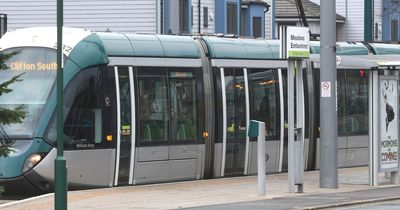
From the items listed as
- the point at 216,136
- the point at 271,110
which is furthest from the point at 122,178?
the point at 271,110

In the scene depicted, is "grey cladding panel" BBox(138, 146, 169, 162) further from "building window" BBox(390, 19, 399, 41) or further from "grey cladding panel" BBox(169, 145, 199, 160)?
"building window" BBox(390, 19, 399, 41)

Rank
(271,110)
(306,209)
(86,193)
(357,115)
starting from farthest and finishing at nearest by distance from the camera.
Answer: (357,115) → (271,110) → (86,193) → (306,209)

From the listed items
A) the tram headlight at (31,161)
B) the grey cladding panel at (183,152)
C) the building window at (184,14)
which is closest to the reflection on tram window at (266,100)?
the grey cladding panel at (183,152)

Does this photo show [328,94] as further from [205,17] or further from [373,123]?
[205,17]

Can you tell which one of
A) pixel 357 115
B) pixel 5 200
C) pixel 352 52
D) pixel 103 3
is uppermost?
pixel 103 3

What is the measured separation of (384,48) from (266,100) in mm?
5963

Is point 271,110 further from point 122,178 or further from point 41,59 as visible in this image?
point 41,59

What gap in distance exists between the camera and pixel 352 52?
84.4 ft

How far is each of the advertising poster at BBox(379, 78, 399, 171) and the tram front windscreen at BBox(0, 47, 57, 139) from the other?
7.01 metres

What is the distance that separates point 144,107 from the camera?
65.4 feet

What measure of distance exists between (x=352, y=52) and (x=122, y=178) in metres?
8.88

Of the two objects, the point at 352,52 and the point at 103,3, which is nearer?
the point at 352,52

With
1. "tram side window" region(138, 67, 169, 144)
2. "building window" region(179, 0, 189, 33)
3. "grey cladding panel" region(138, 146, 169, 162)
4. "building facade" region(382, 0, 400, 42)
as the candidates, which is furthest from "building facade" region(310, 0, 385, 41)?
"grey cladding panel" region(138, 146, 169, 162)

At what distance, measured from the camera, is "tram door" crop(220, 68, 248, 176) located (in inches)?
852
